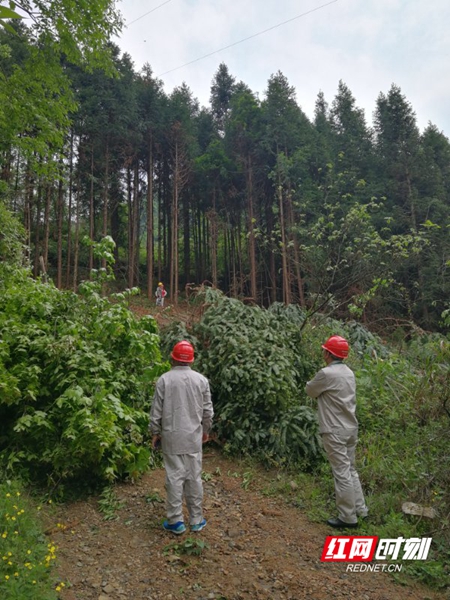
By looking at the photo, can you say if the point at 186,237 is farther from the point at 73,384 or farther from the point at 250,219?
the point at 73,384

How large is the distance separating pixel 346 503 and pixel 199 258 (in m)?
27.3

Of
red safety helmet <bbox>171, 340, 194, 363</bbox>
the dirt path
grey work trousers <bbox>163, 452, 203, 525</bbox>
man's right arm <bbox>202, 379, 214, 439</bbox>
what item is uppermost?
red safety helmet <bbox>171, 340, 194, 363</bbox>

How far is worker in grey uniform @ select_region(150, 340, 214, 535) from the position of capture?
140 inches

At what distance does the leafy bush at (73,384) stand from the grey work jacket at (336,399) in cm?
200

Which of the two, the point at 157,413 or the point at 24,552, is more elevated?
the point at 157,413

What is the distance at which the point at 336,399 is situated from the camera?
4004 millimetres

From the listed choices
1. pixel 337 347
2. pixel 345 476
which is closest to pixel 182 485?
pixel 345 476

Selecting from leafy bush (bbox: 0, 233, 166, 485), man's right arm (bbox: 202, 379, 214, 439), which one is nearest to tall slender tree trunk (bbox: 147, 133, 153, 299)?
leafy bush (bbox: 0, 233, 166, 485)

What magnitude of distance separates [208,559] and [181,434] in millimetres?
1016

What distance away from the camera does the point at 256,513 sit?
428 cm

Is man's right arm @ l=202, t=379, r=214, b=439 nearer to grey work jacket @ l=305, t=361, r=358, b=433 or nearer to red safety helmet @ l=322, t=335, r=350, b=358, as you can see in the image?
grey work jacket @ l=305, t=361, r=358, b=433

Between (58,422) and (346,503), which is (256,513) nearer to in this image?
(346,503)

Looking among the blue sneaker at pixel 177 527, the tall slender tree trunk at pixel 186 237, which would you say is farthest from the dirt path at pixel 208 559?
the tall slender tree trunk at pixel 186 237

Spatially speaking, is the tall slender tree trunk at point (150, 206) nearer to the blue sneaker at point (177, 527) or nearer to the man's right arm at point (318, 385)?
the man's right arm at point (318, 385)
